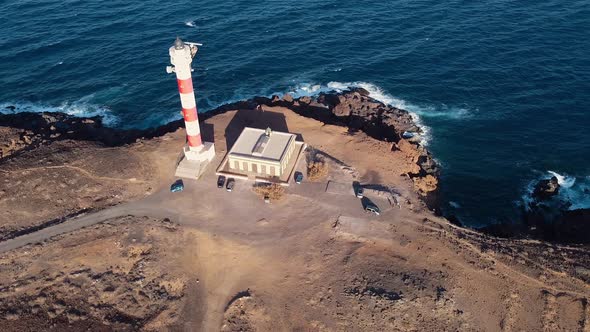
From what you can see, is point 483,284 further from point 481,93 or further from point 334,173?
point 481,93

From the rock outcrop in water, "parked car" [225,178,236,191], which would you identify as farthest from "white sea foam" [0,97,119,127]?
the rock outcrop in water

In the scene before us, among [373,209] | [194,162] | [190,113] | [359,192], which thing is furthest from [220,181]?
[373,209]

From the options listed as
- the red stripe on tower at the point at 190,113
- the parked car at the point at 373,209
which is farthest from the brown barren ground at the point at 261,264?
the red stripe on tower at the point at 190,113

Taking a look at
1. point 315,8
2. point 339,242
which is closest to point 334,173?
point 339,242

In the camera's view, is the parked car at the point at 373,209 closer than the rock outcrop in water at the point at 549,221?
Yes

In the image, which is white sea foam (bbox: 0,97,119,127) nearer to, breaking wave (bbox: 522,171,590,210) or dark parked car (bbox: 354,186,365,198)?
dark parked car (bbox: 354,186,365,198)

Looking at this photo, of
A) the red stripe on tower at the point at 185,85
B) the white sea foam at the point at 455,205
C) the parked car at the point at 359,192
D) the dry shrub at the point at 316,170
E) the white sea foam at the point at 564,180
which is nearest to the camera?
the red stripe on tower at the point at 185,85

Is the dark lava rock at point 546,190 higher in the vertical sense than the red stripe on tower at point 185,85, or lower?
lower

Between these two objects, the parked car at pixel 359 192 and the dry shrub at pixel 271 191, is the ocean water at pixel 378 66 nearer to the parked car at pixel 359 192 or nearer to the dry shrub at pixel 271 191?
the parked car at pixel 359 192
